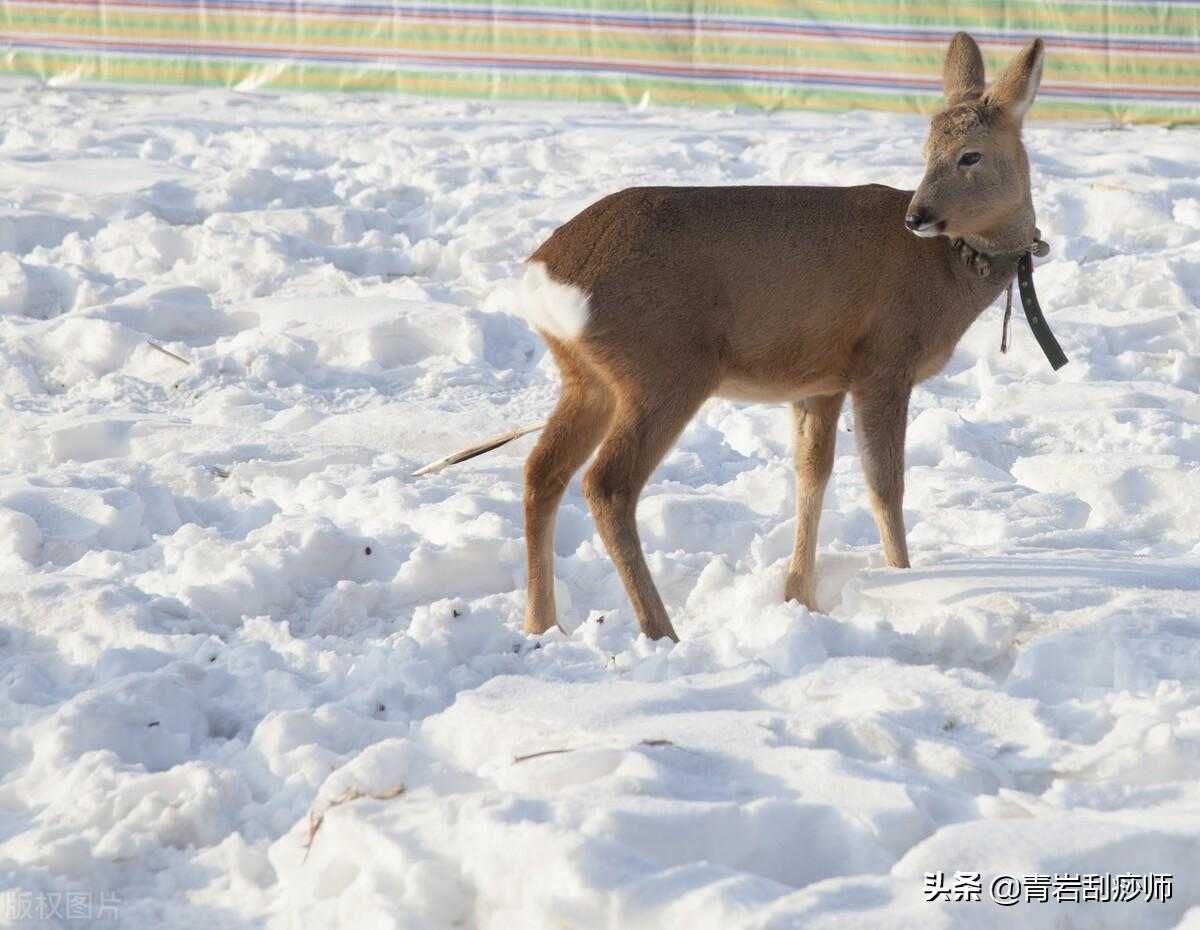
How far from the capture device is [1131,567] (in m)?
4.36

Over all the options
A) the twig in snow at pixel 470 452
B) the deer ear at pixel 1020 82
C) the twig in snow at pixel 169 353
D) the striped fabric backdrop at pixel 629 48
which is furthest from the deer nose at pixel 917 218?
the striped fabric backdrop at pixel 629 48

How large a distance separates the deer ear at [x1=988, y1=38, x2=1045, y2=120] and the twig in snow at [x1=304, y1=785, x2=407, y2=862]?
107 inches

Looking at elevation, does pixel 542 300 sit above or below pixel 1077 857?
above

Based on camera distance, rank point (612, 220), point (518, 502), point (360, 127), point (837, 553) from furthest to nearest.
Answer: point (360, 127), point (518, 502), point (837, 553), point (612, 220)

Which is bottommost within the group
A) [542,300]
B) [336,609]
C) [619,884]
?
[336,609]

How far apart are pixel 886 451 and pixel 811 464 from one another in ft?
0.96

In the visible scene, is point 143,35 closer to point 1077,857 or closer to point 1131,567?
point 1131,567

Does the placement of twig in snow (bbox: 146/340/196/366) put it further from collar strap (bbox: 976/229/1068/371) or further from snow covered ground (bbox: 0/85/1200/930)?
collar strap (bbox: 976/229/1068/371)

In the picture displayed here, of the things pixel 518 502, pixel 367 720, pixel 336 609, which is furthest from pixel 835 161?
pixel 367 720

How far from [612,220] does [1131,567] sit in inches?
66.4

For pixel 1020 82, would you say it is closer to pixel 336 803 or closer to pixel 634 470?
pixel 634 470

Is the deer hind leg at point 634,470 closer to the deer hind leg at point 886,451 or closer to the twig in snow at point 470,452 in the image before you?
the deer hind leg at point 886,451

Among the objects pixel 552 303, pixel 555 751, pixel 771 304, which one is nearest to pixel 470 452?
pixel 552 303

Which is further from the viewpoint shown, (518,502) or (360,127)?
(360,127)
